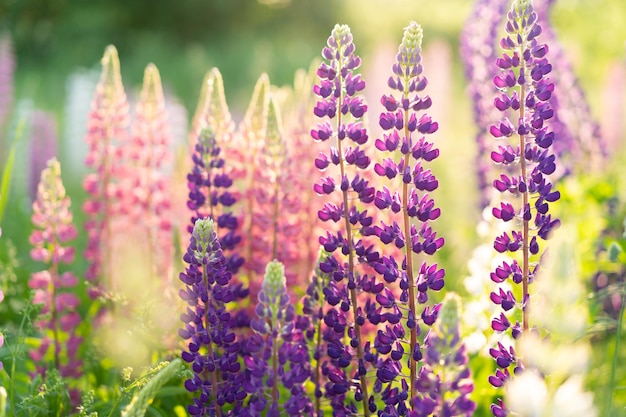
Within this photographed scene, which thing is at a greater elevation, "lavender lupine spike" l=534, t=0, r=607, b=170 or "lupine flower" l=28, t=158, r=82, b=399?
"lavender lupine spike" l=534, t=0, r=607, b=170

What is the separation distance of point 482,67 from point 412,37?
2.38 meters

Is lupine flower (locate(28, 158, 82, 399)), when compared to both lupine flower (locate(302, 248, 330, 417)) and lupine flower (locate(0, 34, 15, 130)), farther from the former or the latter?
lupine flower (locate(0, 34, 15, 130))

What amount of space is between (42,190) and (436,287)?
1.53 meters

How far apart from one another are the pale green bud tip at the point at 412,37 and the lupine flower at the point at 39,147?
146 inches

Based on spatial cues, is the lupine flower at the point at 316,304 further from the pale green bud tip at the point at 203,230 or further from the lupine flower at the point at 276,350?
the pale green bud tip at the point at 203,230

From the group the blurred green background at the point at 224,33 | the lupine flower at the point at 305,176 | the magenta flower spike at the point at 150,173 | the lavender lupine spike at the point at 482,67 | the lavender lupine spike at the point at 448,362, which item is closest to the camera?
the lavender lupine spike at the point at 448,362

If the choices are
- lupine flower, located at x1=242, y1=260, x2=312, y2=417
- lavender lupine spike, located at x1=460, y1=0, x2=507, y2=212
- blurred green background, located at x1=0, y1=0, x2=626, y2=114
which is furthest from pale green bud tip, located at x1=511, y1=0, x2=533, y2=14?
blurred green background, located at x1=0, y1=0, x2=626, y2=114

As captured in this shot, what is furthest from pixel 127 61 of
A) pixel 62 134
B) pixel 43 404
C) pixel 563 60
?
pixel 43 404

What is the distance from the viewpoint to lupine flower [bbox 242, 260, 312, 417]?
6.01 ft

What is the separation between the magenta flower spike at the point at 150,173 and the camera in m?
3.37

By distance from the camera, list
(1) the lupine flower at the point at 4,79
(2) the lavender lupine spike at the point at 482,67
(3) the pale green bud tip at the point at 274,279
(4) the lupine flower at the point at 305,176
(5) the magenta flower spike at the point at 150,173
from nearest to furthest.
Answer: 1. (3) the pale green bud tip at the point at 274,279
2. (4) the lupine flower at the point at 305,176
3. (5) the magenta flower spike at the point at 150,173
4. (2) the lavender lupine spike at the point at 482,67
5. (1) the lupine flower at the point at 4,79

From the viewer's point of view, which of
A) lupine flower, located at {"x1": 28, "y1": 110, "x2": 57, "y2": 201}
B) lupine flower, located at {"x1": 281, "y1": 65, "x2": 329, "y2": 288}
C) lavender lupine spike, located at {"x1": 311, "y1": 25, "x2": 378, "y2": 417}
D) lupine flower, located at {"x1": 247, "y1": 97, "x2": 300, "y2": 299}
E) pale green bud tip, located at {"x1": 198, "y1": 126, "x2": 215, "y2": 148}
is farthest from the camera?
lupine flower, located at {"x1": 28, "y1": 110, "x2": 57, "y2": 201}

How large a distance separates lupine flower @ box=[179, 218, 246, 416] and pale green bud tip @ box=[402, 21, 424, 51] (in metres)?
0.68

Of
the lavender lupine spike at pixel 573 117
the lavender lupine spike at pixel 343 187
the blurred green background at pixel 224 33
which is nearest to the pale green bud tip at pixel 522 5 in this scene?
the lavender lupine spike at pixel 343 187
